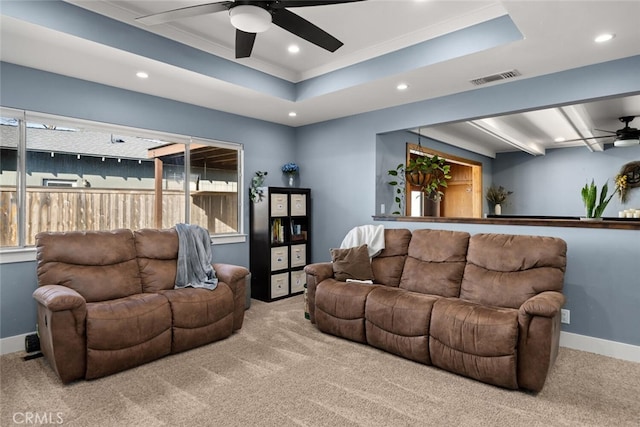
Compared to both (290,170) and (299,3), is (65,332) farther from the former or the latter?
(290,170)

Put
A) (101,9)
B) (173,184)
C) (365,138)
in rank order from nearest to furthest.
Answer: (101,9)
(173,184)
(365,138)

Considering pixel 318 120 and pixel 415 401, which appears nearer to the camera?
pixel 415 401

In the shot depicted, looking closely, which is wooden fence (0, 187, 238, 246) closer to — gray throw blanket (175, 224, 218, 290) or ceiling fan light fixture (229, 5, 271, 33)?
gray throw blanket (175, 224, 218, 290)

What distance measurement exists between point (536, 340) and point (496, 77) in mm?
2414

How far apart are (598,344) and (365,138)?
3.27 meters

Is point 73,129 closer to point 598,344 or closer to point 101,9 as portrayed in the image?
point 101,9

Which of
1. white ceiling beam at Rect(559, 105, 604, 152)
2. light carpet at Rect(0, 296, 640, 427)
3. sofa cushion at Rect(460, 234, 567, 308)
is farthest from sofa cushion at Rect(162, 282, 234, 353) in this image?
white ceiling beam at Rect(559, 105, 604, 152)

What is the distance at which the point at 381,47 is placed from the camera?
11.6 feet

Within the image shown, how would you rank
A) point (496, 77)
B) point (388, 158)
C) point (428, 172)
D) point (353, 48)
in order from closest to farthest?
1. point (496, 77)
2. point (353, 48)
3. point (428, 172)
4. point (388, 158)

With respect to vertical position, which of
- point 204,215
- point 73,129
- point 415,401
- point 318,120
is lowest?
point 415,401

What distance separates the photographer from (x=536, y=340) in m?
2.37

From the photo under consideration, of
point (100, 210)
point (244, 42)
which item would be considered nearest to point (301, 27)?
point (244, 42)

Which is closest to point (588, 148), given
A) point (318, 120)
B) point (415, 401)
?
point (318, 120)

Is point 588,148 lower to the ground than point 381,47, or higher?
lower
